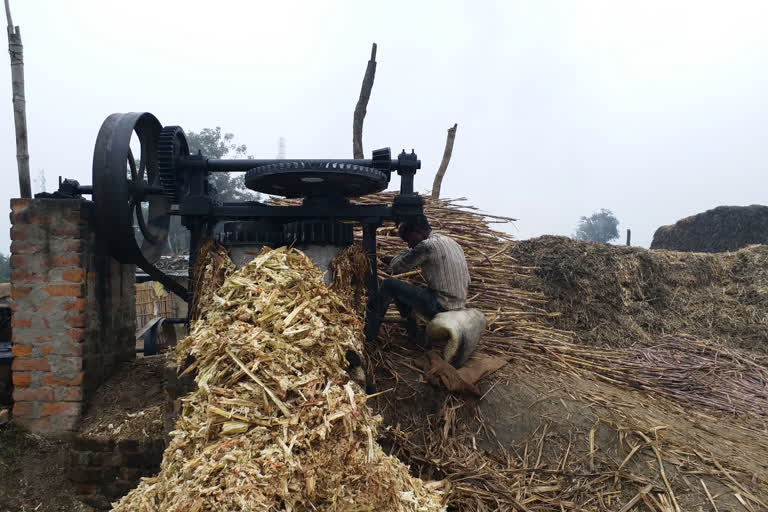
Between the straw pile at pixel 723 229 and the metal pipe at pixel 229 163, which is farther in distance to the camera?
the straw pile at pixel 723 229

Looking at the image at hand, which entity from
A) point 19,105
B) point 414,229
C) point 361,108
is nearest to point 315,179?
point 414,229

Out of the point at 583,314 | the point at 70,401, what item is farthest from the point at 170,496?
the point at 583,314

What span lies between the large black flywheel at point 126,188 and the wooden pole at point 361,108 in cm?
616

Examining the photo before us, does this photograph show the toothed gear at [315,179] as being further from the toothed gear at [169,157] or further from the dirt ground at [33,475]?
the dirt ground at [33,475]

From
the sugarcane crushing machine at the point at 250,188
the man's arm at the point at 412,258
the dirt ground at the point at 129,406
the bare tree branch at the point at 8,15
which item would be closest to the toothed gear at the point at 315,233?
the sugarcane crushing machine at the point at 250,188

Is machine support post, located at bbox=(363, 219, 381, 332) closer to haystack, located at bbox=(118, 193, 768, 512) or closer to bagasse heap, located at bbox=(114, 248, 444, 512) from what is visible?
haystack, located at bbox=(118, 193, 768, 512)

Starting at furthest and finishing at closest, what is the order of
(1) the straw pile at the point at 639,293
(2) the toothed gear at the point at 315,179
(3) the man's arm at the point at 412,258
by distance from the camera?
(1) the straw pile at the point at 639,293 < (3) the man's arm at the point at 412,258 < (2) the toothed gear at the point at 315,179

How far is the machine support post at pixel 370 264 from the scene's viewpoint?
391cm

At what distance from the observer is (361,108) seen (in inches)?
410

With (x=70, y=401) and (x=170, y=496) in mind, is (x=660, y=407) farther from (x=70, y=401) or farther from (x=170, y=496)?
(x=70, y=401)

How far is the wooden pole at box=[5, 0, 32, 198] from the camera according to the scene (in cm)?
483

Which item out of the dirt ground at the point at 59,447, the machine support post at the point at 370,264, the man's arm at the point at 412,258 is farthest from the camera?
the man's arm at the point at 412,258

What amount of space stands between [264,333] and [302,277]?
1.78ft

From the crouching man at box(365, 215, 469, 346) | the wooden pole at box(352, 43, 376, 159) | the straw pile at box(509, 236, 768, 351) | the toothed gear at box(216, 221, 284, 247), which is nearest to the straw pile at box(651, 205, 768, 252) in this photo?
the straw pile at box(509, 236, 768, 351)
